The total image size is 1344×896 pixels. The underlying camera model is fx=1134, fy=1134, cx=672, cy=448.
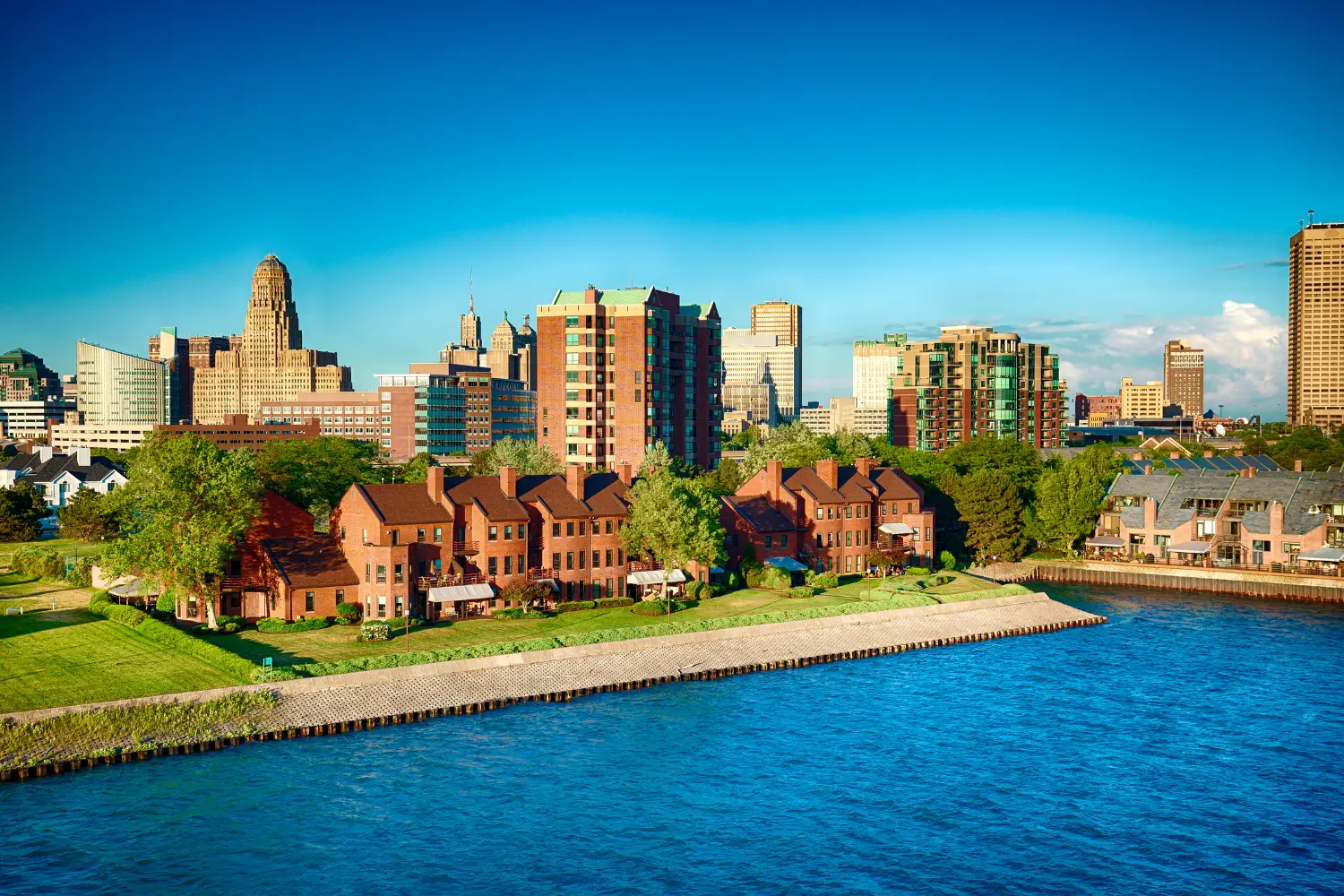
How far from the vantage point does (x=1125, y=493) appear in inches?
5266

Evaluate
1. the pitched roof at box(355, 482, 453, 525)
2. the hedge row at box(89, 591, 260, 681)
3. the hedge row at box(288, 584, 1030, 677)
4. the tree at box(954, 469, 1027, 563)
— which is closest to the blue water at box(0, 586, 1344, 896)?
the hedge row at box(288, 584, 1030, 677)

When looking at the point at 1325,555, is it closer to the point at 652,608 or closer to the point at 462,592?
the point at 652,608

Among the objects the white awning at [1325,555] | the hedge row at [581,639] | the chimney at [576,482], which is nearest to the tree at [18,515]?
the chimney at [576,482]

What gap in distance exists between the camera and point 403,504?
3497 inches

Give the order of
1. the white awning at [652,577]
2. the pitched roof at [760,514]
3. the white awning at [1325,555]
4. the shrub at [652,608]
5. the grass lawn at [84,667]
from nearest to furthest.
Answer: the grass lawn at [84,667] → the shrub at [652,608] → the white awning at [652,577] → the pitched roof at [760,514] → the white awning at [1325,555]

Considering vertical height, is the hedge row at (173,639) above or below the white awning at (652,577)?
below

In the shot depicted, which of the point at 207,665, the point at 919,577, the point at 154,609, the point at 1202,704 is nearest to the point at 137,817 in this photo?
the point at 207,665

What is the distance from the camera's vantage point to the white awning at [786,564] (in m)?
104

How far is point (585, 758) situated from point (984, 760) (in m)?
21.0

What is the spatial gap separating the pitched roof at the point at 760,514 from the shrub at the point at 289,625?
1616 inches

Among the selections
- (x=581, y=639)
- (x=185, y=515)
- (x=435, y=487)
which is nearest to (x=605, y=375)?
(x=435, y=487)

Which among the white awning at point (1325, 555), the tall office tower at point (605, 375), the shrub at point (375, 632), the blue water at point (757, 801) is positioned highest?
the tall office tower at point (605, 375)

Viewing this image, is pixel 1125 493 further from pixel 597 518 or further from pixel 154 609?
pixel 154 609

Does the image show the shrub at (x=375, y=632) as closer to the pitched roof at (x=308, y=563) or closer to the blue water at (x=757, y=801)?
the pitched roof at (x=308, y=563)
